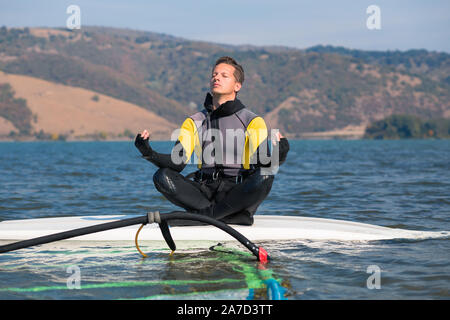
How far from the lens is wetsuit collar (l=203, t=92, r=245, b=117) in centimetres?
554

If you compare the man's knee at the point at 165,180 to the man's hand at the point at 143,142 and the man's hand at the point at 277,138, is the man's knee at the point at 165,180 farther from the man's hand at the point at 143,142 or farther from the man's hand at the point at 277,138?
the man's hand at the point at 277,138

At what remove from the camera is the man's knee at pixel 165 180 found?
212 inches

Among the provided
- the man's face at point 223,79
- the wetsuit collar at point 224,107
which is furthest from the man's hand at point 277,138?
the man's face at point 223,79

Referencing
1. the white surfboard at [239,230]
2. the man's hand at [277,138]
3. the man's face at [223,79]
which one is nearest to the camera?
the man's hand at [277,138]

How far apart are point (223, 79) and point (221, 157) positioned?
790 millimetres

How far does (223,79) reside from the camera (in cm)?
550

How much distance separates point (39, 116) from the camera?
478 feet

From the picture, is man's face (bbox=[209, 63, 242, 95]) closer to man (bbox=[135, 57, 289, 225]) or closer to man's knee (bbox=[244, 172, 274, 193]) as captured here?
man (bbox=[135, 57, 289, 225])

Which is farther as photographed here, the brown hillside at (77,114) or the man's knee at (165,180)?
the brown hillside at (77,114)

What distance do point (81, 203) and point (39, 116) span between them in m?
142

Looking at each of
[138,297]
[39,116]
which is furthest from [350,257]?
[39,116]
